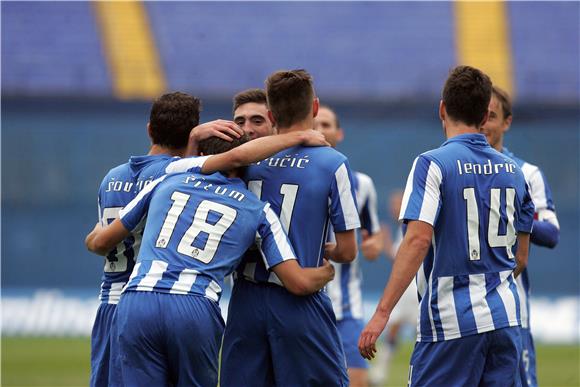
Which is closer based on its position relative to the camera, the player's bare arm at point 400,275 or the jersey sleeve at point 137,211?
the player's bare arm at point 400,275

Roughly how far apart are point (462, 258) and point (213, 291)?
128cm

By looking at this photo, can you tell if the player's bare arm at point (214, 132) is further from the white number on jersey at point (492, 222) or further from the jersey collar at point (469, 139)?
the white number on jersey at point (492, 222)

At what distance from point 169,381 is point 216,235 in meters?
0.73

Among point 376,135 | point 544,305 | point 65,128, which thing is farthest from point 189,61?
point 544,305

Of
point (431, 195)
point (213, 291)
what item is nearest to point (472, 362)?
point (431, 195)

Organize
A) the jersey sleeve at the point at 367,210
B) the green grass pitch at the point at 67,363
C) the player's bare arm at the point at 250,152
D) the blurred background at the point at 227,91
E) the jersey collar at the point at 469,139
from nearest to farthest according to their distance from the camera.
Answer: the player's bare arm at the point at 250,152
the jersey collar at the point at 469,139
the jersey sleeve at the point at 367,210
the green grass pitch at the point at 67,363
the blurred background at the point at 227,91

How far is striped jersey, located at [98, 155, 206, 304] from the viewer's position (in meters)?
5.37

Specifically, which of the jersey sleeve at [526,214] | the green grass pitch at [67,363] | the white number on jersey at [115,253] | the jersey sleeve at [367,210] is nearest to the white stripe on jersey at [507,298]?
the jersey sleeve at [526,214]

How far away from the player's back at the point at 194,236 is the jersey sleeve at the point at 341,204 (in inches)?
15.4

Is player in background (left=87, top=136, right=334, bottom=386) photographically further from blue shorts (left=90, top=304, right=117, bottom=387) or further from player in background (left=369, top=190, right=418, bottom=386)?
player in background (left=369, top=190, right=418, bottom=386)

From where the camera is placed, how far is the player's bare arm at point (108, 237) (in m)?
4.88

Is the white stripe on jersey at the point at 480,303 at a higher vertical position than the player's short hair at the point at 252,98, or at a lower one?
lower

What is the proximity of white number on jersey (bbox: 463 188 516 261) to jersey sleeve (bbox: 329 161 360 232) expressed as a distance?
0.58m

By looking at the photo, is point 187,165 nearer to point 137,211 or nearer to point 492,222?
point 137,211
